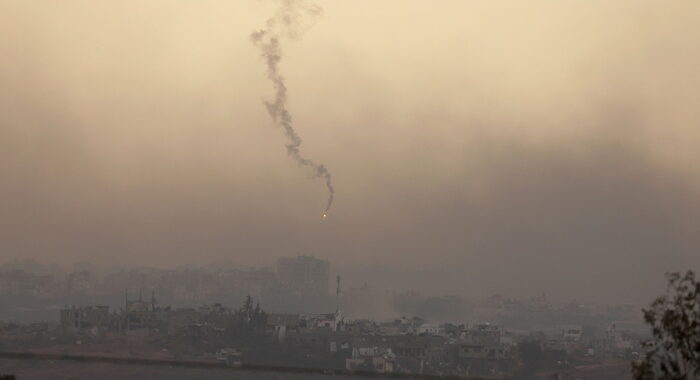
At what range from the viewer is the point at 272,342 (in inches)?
2953

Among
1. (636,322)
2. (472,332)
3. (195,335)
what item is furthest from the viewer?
(636,322)

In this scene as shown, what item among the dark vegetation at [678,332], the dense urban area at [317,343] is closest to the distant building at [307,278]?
the dense urban area at [317,343]

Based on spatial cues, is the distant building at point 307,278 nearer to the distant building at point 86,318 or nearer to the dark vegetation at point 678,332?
the distant building at point 86,318

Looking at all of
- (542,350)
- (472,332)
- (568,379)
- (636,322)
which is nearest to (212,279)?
(636,322)

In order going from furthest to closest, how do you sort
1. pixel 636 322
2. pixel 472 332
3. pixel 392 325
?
pixel 636 322
pixel 392 325
pixel 472 332

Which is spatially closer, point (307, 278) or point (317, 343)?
point (317, 343)

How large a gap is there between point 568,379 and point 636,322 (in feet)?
235

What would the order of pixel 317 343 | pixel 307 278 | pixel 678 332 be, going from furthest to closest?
pixel 307 278, pixel 317 343, pixel 678 332

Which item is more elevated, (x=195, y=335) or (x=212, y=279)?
(x=212, y=279)

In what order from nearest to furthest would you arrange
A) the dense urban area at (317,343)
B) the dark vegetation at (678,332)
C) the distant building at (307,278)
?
1. the dark vegetation at (678,332)
2. the dense urban area at (317,343)
3. the distant building at (307,278)

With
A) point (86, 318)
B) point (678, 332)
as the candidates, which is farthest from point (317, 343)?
point (678, 332)

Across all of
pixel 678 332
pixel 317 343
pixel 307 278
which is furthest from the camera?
pixel 307 278

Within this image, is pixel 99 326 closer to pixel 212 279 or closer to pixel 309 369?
pixel 309 369

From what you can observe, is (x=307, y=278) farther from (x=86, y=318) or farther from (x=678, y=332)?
(x=678, y=332)
